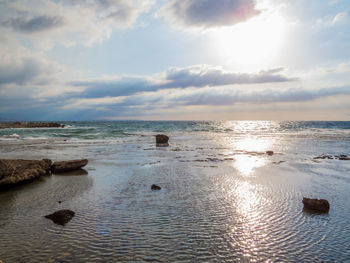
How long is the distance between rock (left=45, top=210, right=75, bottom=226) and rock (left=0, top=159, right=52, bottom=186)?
3988mm

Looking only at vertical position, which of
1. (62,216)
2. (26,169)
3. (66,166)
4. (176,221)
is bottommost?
(176,221)

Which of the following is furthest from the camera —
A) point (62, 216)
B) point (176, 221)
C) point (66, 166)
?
point (66, 166)

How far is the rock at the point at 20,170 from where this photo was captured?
8.83 m

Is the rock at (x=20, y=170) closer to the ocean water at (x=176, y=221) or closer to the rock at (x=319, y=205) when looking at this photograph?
the ocean water at (x=176, y=221)

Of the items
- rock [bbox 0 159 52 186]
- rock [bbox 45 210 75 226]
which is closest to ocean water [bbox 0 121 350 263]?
rock [bbox 45 210 75 226]

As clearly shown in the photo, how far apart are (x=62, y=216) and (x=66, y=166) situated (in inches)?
258

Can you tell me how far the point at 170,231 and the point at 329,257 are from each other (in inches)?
129

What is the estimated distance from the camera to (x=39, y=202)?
7.42 meters

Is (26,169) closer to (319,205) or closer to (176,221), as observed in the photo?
(176,221)

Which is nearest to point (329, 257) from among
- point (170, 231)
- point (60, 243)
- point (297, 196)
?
point (170, 231)

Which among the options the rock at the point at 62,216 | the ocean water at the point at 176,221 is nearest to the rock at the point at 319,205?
the ocean water at the point at 176,221

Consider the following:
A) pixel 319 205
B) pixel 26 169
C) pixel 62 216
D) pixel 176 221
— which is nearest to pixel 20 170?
pixel 26 169

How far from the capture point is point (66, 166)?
39.4 feet

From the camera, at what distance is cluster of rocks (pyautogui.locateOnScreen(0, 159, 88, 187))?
8.87 m
